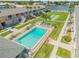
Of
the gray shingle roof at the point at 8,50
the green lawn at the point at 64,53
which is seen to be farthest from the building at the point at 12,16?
the green lawn at the point at 64,53

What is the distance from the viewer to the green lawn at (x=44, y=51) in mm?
6141

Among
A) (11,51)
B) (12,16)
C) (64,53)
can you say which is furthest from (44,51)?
(12,16)

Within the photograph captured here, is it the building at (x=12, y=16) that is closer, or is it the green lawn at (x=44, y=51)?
the green lawn at (x=44, y=51)

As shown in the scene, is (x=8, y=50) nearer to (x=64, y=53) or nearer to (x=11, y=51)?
(x=11, y=51)

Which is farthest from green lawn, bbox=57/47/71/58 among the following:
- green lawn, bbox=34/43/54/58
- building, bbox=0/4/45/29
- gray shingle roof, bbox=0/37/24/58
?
building, bbox=0/4/45/29

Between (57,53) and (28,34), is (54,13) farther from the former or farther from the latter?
(57,53)

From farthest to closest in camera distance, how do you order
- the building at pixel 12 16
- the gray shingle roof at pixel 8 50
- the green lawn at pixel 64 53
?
1. the building at pixel 12 16
2. the green lawn at pixel 64 53
3. the gray shingle roof at pixel 8 50

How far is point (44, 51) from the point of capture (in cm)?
652

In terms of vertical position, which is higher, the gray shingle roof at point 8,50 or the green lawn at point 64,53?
the gray shingle roof at point 8,50

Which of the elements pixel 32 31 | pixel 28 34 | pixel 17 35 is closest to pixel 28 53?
pixel 17 35

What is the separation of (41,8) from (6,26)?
6518mm

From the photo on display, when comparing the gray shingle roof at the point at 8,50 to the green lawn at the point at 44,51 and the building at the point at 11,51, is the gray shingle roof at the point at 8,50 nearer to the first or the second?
the building at the point at 11,51

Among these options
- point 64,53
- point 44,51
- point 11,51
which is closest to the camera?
point 11,51

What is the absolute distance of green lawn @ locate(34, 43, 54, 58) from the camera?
20.1 ft
